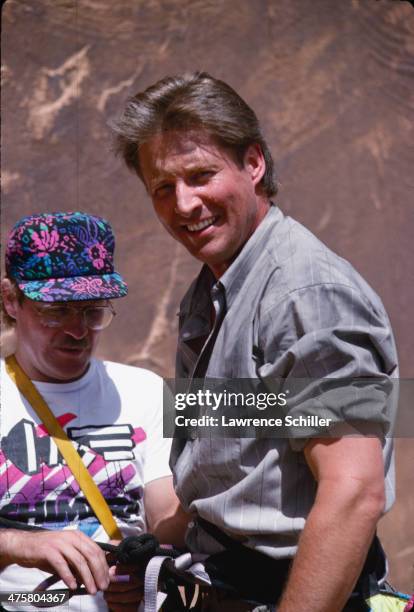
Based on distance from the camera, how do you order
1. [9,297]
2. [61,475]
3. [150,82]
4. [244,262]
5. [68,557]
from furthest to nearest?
[150,82], [9,297], [61,475], [68,557], [244,262]

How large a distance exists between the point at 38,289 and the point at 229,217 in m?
0.37

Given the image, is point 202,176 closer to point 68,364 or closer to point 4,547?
point 68,364

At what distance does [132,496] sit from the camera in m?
1.23

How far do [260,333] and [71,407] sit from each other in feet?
1.55

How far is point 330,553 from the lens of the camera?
0.80 meters

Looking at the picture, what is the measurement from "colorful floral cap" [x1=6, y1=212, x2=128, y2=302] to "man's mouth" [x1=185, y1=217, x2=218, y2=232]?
28 centimetres

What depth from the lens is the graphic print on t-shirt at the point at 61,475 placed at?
1.18 meters

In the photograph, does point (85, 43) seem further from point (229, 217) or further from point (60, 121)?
point (229, 217)

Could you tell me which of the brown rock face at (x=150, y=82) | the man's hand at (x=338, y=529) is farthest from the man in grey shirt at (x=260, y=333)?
the brown rock face at (x=150, y=82)

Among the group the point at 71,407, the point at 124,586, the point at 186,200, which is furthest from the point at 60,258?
the point at 124,586

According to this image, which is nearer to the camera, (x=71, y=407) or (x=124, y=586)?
(x=124, y=586)

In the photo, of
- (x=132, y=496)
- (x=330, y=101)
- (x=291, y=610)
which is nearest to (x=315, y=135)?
(x=330, y=101)

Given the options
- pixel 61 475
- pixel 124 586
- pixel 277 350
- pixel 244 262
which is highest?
pixel 244 262

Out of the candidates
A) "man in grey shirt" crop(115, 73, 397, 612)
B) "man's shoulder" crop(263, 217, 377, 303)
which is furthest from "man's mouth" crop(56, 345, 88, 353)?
"man's shoulder" crop(263, 217, 377, 303)
